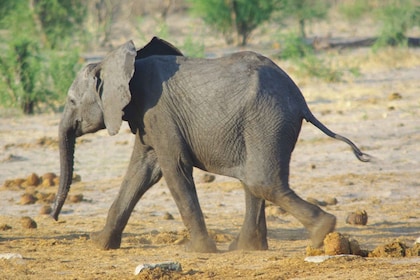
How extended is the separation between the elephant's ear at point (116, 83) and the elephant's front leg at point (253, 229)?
3.60 feet

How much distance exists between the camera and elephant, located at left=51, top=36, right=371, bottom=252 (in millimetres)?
6867

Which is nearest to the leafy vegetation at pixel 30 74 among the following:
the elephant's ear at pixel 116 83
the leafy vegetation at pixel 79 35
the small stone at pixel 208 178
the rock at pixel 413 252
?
the leafy vegetation at pixel 79 35

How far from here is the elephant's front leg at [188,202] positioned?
7145 millimetres

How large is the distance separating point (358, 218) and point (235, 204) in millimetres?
1603

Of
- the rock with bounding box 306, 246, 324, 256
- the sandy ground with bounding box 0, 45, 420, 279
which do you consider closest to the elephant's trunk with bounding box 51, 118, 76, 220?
the sandy ground with bounding box 0, 45, 420, 279

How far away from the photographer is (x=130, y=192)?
24.9 feet

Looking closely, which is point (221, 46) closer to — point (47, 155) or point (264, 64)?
point (47, 155)

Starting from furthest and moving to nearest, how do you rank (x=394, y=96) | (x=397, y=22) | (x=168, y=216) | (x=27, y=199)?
(x=397, y=22) → (x=394, y=96) → (x=27, y=199) → (x=168, y=216)

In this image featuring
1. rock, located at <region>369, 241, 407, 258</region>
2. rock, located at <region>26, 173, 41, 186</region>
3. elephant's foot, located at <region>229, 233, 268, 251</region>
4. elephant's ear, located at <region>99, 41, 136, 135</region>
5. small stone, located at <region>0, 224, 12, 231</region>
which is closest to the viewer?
rock, located at <region>369, 241, 407, 258</region>

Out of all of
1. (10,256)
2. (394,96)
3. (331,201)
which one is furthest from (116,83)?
(394,96)

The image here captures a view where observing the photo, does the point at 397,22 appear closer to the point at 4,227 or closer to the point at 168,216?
the point at 168,216

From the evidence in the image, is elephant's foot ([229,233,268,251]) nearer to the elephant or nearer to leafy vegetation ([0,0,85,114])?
the elephant

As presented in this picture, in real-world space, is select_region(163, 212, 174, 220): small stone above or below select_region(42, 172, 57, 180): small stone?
above

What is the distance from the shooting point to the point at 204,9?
23.5 metres
